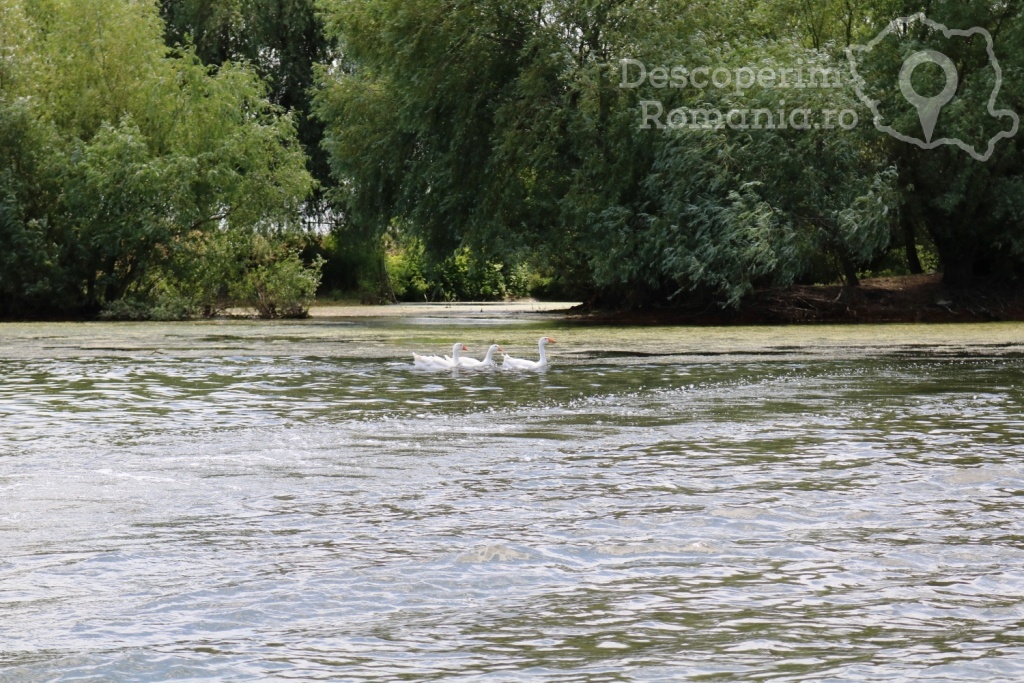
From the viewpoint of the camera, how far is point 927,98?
30.9 m

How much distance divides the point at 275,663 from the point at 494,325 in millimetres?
28180

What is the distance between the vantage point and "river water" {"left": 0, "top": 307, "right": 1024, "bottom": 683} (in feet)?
14.9

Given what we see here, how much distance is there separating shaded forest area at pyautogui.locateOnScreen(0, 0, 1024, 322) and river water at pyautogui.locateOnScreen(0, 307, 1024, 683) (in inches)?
659

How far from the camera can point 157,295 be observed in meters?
36.8

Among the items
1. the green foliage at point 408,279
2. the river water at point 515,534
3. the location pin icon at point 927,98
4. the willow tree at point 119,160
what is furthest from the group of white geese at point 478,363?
the green foliage at point 408,279

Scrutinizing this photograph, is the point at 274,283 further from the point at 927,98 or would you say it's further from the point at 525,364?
the point at 525,364

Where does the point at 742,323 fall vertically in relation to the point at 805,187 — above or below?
below

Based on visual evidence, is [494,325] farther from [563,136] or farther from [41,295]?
[41,295]

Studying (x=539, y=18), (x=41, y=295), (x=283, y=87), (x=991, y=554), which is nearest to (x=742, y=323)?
(x=539, y=18)

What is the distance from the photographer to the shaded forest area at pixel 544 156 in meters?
30.4

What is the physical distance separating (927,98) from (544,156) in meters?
8.97

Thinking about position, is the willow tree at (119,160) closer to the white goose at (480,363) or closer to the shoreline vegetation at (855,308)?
the shoreline vegetation at (855,308)

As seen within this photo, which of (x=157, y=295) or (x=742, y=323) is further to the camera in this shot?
(x=157, y=295)

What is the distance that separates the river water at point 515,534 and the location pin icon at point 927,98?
704 inches
